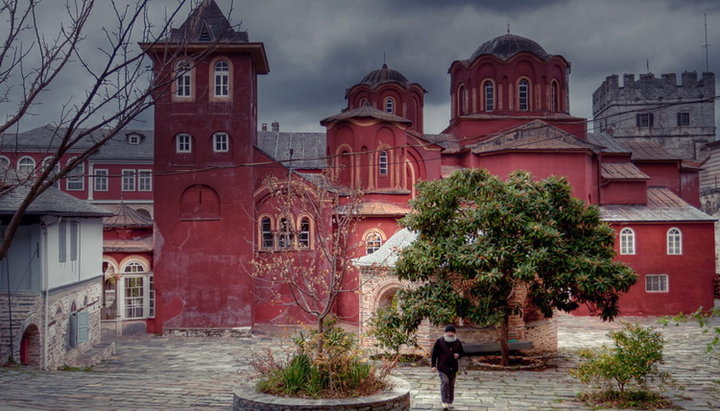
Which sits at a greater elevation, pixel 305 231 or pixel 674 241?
pixel 305 231

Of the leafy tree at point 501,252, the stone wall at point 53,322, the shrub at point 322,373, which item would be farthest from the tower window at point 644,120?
the shrub at point 322,373

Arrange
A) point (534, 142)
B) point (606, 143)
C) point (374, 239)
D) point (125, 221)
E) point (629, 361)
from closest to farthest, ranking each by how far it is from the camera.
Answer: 1. point (629, 361)
2. point (374, 239)
3. point (125, 221)
4. point (534, 142)
5. point (606, 143)

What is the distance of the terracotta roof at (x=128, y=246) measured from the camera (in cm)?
2575

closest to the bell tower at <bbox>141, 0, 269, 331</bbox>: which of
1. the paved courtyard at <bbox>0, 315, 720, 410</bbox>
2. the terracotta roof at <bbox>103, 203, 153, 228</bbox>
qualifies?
the terracotta roof at <bbox>103, 203, 153, 228</bbox>

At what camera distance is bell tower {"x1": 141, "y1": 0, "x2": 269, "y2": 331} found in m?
24.5

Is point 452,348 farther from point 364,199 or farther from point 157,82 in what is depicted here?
point 364,199

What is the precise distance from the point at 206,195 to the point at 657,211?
20673 millimetres

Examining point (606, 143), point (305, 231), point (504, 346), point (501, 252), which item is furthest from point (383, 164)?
point (606, 143)

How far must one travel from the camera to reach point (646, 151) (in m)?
36.3

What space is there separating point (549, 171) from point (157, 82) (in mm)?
24042

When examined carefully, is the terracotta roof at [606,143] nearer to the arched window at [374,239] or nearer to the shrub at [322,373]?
the arched window at [374,239]

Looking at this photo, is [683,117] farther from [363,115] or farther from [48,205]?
[48,205]

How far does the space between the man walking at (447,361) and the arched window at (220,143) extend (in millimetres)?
16483

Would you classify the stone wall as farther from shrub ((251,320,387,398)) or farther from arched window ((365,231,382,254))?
arched window ((365,231,382,254))
